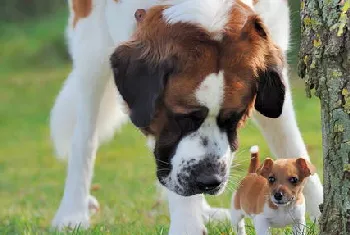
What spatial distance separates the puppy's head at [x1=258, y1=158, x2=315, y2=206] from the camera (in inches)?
153

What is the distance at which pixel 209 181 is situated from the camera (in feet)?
13.2

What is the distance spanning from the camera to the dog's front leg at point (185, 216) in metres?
4.51

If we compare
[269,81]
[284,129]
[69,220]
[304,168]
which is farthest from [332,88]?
[69,220]

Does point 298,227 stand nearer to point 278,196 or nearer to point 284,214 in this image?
point 284,214

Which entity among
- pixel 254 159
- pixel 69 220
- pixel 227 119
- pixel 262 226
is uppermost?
pixel 227 119

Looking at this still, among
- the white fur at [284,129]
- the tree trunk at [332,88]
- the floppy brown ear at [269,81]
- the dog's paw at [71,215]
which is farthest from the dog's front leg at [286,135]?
the tree trunk at [332,88]

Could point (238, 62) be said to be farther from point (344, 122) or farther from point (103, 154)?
point (103, 154)

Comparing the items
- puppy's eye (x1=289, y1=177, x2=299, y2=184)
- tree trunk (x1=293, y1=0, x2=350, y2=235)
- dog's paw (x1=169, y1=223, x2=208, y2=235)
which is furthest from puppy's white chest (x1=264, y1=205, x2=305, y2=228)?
dog's paw (x1=169, y1=223, x2=208, y2=235)

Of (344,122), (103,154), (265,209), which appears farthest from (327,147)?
(103,154)

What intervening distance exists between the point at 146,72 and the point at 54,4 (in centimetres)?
1698

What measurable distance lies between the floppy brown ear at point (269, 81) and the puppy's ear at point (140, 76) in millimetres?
489

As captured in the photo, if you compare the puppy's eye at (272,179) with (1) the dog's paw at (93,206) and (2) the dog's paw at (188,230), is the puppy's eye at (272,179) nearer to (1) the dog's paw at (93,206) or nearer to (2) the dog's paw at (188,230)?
(2) the dog's paw at (188,230)

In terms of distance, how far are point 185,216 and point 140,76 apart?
79cm

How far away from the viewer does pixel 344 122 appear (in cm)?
358
